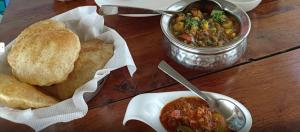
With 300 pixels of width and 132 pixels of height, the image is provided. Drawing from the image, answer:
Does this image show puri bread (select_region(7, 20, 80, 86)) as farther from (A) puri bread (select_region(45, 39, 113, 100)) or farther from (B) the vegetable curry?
(B) the vegetable curry

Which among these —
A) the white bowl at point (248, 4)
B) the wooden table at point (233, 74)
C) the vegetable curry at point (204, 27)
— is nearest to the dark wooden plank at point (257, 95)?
the wooden table at point (233, 74)

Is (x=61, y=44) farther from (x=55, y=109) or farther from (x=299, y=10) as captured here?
(x=299, y=10)

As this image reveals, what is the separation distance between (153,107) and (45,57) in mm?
355

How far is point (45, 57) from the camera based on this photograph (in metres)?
1.12

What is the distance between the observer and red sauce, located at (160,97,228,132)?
3.51ft

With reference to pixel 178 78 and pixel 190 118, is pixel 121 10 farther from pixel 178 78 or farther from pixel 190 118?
pixel 190 118

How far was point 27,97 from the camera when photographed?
107cm

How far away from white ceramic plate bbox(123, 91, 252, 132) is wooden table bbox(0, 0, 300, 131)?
3 cm

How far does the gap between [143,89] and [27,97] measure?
0.36m

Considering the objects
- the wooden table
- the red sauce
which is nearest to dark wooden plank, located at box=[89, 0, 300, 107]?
the wooden table

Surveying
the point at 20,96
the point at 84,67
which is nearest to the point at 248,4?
the point at 84,67

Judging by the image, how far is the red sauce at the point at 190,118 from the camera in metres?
1.07

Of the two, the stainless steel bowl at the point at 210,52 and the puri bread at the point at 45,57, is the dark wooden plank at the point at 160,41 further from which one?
the puri bread at the point at 45,57

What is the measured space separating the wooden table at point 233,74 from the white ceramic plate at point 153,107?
0.03 m
